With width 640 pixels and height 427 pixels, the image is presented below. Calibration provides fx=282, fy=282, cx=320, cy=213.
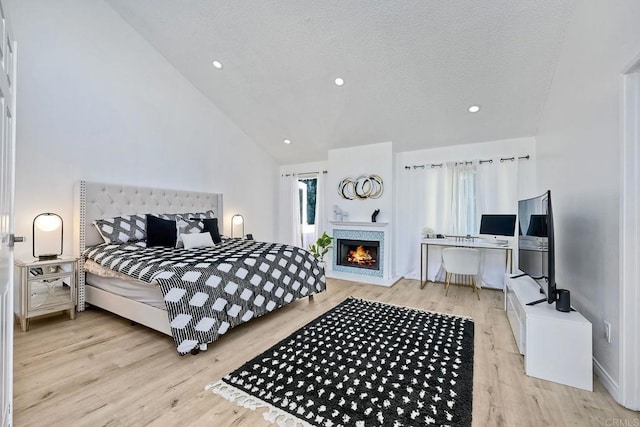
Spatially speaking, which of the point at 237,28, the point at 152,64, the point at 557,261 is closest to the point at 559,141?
the point at 557,261

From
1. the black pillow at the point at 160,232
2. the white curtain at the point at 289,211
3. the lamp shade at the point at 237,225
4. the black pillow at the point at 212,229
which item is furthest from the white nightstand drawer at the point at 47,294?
the white curtain at the point at 289,211

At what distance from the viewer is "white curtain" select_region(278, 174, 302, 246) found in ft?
19.9

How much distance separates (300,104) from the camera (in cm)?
419

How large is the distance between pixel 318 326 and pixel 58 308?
8.43ft

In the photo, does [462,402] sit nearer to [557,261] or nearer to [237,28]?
Result: [557,261]

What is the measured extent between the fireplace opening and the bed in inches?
56.7

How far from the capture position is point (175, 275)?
214cm

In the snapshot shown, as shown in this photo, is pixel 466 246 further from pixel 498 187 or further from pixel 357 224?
pixel 357 224

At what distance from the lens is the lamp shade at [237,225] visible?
513 cm

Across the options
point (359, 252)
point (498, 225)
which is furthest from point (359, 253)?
point (498, 225)

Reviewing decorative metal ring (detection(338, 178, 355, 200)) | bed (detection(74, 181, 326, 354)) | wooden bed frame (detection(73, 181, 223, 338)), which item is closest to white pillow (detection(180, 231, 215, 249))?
bed (detection(74, 181, 326, 354))

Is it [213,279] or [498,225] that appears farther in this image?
[498,225]

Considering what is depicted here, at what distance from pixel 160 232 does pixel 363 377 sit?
2758 millimetres

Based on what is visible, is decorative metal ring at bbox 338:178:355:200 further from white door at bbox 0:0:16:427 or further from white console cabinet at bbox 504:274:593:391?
white door at bbox 0:0:16:427
